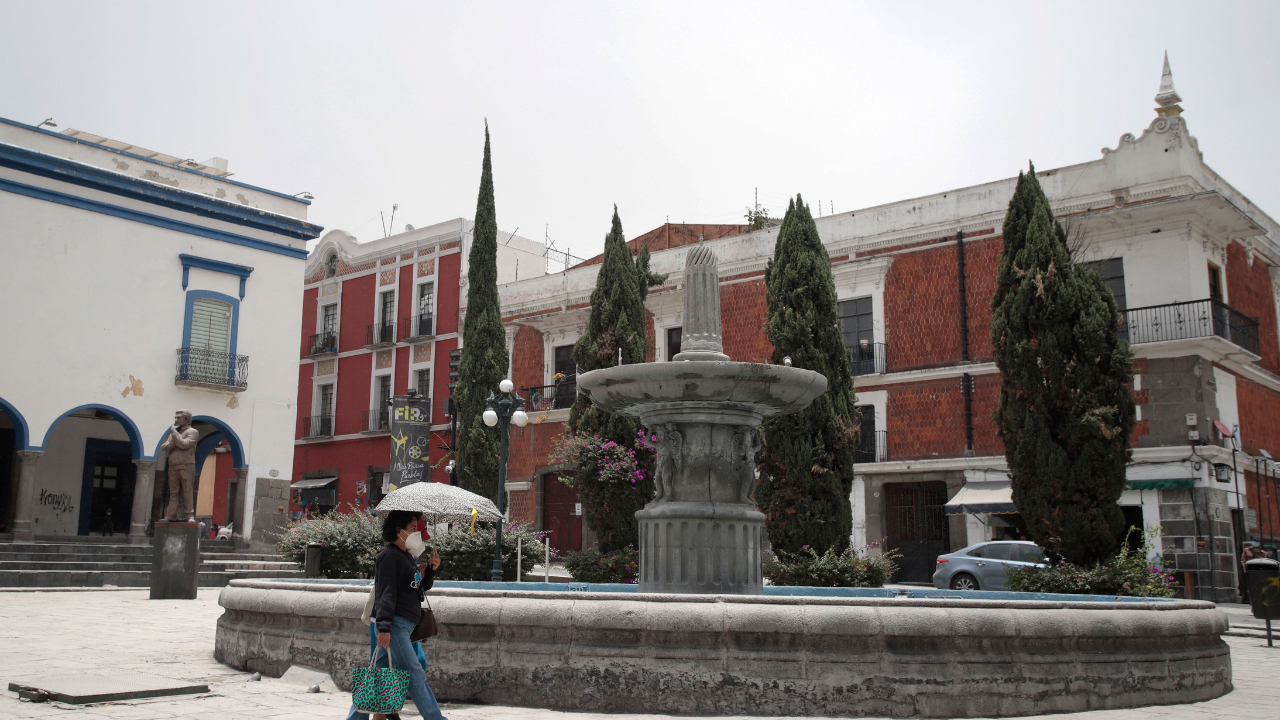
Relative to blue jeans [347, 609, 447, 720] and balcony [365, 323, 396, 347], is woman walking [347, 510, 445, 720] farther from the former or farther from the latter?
balcony [365, 323, 396, 347]

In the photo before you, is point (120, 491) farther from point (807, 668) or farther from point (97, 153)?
point (807, 668)

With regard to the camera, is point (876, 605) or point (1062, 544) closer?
point (876, 605)

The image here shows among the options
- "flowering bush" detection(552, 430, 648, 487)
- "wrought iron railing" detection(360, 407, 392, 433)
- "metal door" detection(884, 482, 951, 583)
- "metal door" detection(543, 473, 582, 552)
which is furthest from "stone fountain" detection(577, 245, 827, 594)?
"wrought iron railing" detection(360, 407, 392, 433)

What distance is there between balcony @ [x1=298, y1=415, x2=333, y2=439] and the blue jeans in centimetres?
3070

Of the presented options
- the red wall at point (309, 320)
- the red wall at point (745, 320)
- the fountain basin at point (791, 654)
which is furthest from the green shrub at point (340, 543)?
the red wall at point (309, 320)

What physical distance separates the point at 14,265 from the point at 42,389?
251cm

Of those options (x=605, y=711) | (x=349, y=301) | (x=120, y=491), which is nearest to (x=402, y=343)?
(x=349, y=301)

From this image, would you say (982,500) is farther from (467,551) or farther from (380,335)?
(380,335)

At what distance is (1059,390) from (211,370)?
1765 cm

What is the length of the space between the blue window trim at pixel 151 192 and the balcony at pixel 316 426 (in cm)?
1054

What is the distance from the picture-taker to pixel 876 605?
595 centimetres

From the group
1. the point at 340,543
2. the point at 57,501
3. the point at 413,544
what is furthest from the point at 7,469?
the point at 413,544

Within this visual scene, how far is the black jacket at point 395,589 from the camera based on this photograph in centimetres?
486

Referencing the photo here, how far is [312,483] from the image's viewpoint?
34.1 metres
